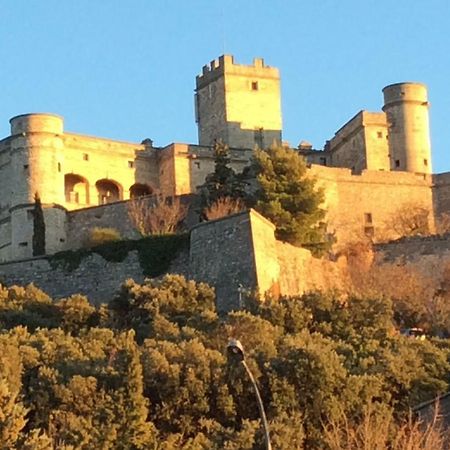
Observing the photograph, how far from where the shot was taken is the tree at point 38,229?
53000 mm

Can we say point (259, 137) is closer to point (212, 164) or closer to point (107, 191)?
point (212, 164)

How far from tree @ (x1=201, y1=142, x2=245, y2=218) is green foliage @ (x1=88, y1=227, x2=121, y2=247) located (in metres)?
3.27

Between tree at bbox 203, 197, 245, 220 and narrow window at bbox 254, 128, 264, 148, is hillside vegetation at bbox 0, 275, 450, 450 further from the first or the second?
narrow window at bbox 254, 128, 264, 148

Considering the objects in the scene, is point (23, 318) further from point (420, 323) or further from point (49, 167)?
point (49, 167)

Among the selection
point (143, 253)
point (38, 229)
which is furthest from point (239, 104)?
point (143, 253)

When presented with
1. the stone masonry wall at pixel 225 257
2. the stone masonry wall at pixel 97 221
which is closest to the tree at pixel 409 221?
the stone masonry wall at pixel 97 221

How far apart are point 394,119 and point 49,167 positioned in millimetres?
16182

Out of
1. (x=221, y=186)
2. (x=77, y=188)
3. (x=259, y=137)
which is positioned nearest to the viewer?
(x=221, y=186)

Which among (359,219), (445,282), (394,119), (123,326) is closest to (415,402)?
(123,326)

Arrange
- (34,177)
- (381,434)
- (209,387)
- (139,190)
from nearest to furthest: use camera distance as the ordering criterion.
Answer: (381,434)
(209,387)
(34,177)
(139,190)

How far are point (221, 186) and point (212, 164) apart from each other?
7557 millimetres

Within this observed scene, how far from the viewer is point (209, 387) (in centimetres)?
3184

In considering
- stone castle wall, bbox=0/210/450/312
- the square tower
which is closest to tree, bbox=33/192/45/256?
stone castle wall, bbox=0/210/450/312

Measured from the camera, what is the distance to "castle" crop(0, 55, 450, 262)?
181ft
